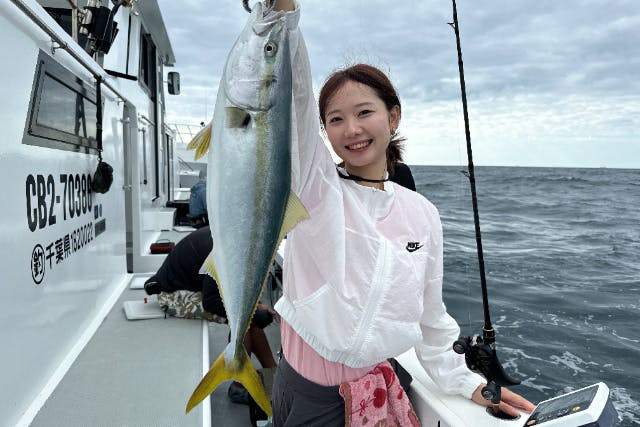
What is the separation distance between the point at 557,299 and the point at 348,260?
8719 mm

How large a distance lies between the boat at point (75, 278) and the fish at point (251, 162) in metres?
1.41

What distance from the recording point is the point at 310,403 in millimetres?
1865

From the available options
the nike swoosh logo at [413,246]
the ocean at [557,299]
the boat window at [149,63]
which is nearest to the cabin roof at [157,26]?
the boat window at [149,63]

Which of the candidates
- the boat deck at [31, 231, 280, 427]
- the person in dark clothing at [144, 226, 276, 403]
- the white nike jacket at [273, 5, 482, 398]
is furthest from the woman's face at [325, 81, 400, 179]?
the person in dark clothing at [144, 226, 276, 403]

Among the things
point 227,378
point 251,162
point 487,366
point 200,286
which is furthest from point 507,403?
point 200,286

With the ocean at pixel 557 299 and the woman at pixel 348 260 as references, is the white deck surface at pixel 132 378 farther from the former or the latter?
the ocean at pixel 557 299

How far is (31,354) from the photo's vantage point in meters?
2.80

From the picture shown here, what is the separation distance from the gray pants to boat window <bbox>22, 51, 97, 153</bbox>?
203cm

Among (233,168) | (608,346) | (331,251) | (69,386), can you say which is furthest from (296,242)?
(608,346)

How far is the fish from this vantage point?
1.31 metres

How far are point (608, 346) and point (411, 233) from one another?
6.61m

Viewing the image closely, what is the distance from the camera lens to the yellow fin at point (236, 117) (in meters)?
1.33

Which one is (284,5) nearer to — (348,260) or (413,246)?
(348,260)

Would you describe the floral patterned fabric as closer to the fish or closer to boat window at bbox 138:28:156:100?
the fish
